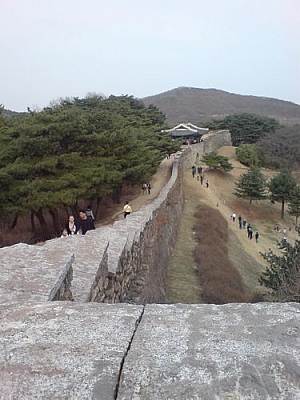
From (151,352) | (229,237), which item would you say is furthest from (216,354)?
(229,237)

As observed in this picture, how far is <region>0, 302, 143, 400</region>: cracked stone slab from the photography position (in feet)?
4.91

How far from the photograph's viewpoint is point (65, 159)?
581 inches

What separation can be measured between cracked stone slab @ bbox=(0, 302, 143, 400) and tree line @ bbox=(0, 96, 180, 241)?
37.0 feet

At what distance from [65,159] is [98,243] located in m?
10.2

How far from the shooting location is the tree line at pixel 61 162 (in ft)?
44.1

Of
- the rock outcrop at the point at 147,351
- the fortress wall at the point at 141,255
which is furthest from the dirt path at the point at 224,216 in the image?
the rock outcrop at the point at 147,351

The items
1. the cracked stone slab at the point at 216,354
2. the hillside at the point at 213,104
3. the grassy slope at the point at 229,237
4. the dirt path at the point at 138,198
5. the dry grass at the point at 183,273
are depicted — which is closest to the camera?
the cracked stone slab at the point at 216,354

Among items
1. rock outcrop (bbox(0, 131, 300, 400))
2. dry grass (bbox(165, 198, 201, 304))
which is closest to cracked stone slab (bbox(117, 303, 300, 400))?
rock outcrop (bbox(0, 131, 300, 400))

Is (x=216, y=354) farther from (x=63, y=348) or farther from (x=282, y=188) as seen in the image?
(x=282, y=188)

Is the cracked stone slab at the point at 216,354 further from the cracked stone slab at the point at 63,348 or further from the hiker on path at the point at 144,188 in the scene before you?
the hiker on path at the point at 144,188

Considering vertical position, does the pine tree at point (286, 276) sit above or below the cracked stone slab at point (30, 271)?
below

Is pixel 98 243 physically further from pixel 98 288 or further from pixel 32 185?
pixel 32 185

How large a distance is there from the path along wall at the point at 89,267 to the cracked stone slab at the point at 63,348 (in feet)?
1.83

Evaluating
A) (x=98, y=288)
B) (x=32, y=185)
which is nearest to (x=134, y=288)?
(x=98, y=288)
